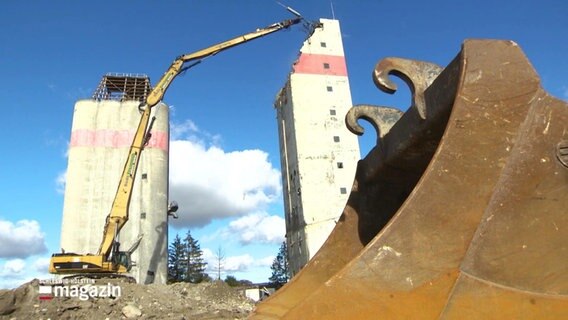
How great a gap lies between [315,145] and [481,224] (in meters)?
32.9

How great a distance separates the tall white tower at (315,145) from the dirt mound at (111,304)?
13.4 m

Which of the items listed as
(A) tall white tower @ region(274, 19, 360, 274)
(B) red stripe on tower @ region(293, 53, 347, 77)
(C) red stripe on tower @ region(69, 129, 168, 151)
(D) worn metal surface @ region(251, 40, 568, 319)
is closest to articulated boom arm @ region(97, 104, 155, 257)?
(C) red stripe on tower @ region(69, 129, 168, 151)

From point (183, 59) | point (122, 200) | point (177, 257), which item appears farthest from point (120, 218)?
point (177, 257)

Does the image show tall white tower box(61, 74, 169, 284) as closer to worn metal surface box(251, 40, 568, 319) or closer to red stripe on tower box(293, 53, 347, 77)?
red stripe on tower box(293, 53, 347, 77)

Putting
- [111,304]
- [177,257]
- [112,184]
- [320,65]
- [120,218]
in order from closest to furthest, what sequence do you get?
1. [111,304]
2. [120,218]
3. [112,184]
4. [320,65]
5. [177,257]

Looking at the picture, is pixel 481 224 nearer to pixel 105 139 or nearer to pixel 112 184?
pixel 112 184

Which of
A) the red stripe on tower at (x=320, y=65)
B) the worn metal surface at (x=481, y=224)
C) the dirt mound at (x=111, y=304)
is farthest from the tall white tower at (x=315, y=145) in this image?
the worn metal surface at (x=481, y=224)

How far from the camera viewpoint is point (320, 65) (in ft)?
125

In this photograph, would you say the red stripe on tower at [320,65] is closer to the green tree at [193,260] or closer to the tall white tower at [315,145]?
the tall white tower at [315,145]

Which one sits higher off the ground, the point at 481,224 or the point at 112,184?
the point at 112,184

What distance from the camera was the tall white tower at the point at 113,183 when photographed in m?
28.5

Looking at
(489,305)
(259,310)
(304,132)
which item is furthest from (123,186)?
(489,305)

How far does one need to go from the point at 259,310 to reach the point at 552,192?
6.14 ft

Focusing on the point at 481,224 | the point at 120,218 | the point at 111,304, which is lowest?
the point at 481,224
